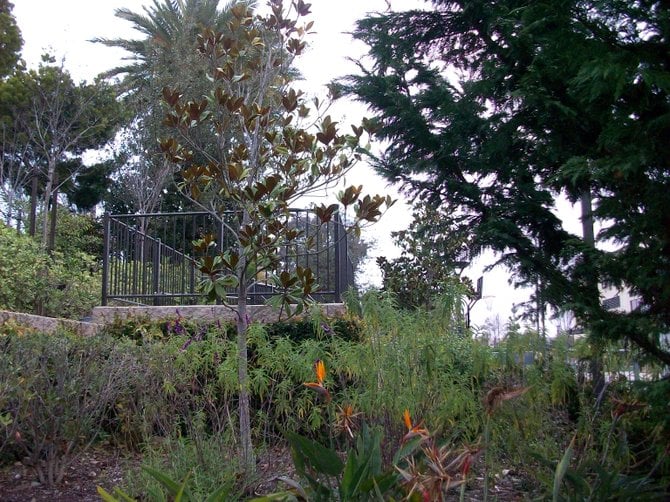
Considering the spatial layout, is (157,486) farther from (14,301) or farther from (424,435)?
(14,301)

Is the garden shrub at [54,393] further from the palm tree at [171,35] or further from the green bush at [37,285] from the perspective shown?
the palm tree at [171,35]

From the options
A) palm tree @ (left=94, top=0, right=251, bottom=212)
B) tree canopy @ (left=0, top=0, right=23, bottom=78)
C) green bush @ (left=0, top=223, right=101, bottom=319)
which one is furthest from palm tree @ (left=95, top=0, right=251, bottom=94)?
green bush @ (left=0, top=223, right=101, bottom=319)

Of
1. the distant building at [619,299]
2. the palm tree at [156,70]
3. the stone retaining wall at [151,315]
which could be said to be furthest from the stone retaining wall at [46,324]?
the palm tree at [156,70]

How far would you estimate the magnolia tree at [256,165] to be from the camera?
4.42 metres

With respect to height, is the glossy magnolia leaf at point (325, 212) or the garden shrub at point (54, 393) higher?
the glossy magnolia leaf at point (325, 212)

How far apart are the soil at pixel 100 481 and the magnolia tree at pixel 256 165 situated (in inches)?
8.5

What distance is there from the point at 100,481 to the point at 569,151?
3.71 m

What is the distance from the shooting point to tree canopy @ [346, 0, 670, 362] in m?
3.32

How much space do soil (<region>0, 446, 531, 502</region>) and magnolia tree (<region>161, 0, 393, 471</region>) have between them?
0.21m

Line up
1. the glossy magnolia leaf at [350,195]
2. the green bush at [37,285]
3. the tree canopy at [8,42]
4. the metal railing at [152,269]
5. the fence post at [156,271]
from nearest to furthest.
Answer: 1. the glossy magnolia leaf at [350,195]
2. the metal railing at [152,269]
3. the fence post at [156,271]
4. the green bush at [37,285]
5. the tree canopy at [8,42]

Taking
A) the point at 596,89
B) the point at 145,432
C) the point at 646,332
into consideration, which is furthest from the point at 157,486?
the point at 596,89

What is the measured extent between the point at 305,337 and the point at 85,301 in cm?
433

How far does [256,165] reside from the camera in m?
5.01

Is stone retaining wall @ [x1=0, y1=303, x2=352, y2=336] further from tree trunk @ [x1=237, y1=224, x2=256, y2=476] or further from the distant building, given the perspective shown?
the distant building
